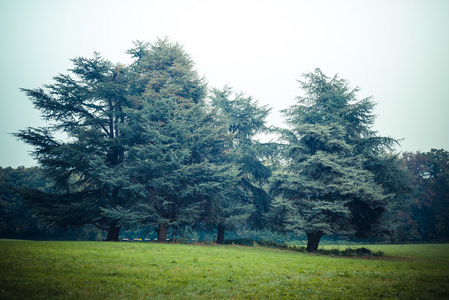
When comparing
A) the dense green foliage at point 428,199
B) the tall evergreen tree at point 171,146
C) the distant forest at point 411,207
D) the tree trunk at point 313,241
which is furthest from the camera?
the dense green foliage at point 428,199

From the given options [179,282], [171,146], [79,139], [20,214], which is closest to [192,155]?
[171,146]

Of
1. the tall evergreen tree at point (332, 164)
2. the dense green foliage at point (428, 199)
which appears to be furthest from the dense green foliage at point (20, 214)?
the dense green foliage at point (428, 199)

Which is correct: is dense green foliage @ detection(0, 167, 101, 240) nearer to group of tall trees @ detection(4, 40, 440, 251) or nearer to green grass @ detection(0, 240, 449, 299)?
group of tall trees @ detection(4, 40, 440, 251)

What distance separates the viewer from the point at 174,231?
67.8 ft

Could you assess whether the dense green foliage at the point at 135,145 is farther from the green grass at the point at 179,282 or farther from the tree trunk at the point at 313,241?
the green grass at the point at 179,282

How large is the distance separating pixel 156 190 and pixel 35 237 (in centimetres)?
4479

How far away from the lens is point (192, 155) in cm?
2025

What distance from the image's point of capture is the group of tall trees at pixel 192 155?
56.6 ft

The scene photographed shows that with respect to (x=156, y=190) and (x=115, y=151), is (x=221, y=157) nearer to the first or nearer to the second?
(x=156, y=190)

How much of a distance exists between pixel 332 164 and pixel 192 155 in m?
11.3

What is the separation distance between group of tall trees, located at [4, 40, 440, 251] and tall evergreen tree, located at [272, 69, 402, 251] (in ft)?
0.31

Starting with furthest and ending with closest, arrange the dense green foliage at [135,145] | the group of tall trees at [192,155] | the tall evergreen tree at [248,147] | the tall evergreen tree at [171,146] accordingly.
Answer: the tall evergreen tree at [248,147] < the dense green foliage at [135,145] < the tall evergreen tree at [171,146] < the group of tall trees at [192,155]

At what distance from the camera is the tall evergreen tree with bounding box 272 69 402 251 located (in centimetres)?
1652

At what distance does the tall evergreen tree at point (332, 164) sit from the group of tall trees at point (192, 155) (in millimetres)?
94
